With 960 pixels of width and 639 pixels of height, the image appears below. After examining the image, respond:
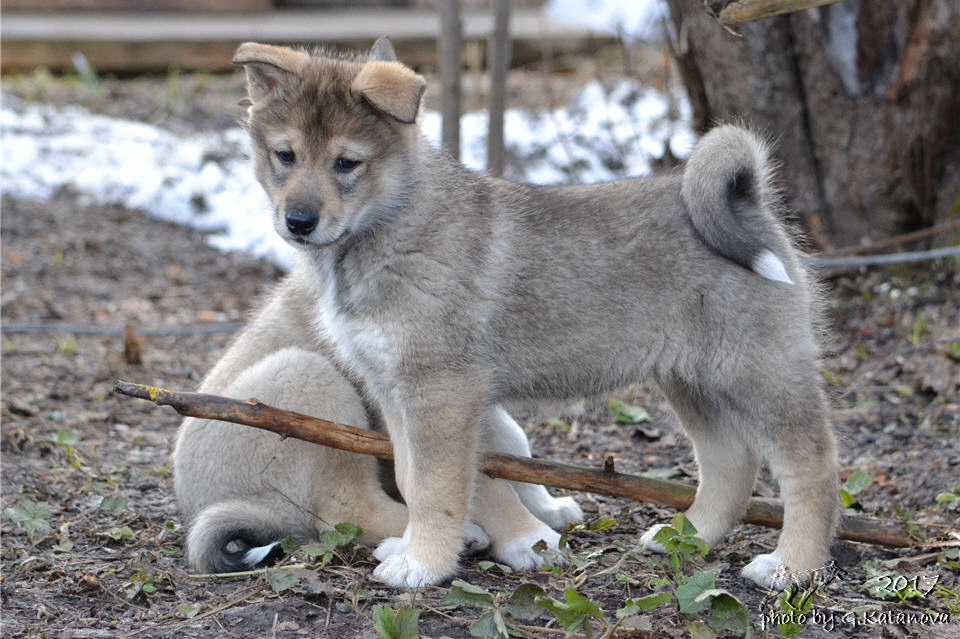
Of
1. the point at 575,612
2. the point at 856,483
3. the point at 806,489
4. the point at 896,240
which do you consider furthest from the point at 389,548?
the point at 896,240

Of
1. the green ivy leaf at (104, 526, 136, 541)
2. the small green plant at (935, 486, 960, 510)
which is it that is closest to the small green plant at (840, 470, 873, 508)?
the small green plant at (935, 486, 960, 510)

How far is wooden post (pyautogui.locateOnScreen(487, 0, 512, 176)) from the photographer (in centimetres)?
726

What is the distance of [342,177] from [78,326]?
3.82m

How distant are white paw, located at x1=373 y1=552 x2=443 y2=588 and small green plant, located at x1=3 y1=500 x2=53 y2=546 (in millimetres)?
1424

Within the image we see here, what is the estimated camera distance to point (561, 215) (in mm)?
4238

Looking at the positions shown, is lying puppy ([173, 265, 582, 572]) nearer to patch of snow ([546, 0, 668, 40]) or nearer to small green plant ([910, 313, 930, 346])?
small green plant ([910, 313, 930, 346])

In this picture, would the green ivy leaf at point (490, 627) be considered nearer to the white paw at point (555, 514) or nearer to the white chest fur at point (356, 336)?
the white chest fur at point (356, 336)

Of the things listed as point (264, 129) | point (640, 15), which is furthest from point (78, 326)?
point (640, 15)

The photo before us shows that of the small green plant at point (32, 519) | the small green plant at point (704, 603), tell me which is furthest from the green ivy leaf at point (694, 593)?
the small green plant at point (32, 519)

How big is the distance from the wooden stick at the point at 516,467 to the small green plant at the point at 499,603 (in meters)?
0.67

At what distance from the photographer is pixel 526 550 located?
4145 millimetres

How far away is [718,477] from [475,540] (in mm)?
1005

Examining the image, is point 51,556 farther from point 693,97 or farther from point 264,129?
point 693,97

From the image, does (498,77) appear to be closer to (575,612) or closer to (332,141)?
(332,141)
